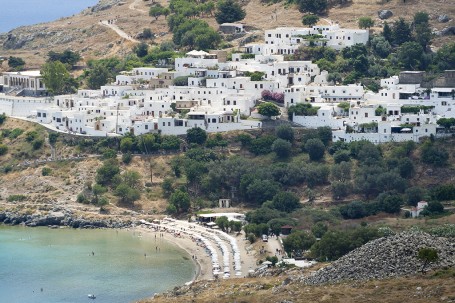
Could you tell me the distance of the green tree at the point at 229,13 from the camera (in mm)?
86625

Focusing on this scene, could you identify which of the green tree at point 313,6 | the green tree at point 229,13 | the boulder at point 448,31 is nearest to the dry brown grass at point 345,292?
the boulder at point 448,31

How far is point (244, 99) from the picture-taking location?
73438mm

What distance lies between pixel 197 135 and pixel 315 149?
17.6 feet

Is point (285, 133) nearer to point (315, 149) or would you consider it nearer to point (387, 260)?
point (315, 149)

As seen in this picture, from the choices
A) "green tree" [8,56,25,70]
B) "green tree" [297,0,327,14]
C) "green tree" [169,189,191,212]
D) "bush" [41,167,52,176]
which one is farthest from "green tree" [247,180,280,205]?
"green tree" [8,56,25,70]

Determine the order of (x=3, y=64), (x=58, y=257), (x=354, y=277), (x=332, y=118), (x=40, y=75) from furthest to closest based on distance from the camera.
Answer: (x=3, y=64), (x=40, y=75), (x=332, y=118), (x=58, y=257), (x=354, y=277)

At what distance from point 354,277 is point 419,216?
15444mm

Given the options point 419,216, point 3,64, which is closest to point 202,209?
point 419,216

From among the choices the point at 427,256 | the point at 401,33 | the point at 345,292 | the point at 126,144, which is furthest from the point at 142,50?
the point at 345,292

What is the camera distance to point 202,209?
68125 millimetres

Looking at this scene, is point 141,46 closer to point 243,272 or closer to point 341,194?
point 341,194

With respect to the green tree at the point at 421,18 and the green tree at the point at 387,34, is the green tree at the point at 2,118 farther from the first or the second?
the green tree at the point at 421,18

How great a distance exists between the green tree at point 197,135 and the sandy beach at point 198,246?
597 cm

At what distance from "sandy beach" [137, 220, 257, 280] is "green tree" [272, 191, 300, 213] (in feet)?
8.35
